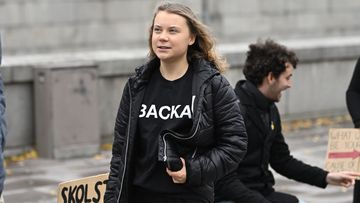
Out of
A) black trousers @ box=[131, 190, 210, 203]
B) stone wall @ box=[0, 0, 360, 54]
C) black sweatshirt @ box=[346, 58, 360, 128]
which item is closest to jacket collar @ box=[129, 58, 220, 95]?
black trousers @ box=[131, 190, 210, 203]

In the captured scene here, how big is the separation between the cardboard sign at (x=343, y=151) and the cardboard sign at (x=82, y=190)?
52.7 inches

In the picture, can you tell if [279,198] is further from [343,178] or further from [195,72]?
[195,72]

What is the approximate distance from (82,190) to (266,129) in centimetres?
111

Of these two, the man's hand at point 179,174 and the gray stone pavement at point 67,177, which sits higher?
the man's hand at point 179,174

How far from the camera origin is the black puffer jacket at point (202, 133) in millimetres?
4484

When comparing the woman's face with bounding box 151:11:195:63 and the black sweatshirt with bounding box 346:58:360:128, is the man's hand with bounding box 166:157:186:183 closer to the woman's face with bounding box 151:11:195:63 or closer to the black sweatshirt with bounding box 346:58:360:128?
the woman's face with bounding box 151:11:195:63

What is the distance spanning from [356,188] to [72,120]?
4.78 metres

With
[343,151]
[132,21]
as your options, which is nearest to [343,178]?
[343,151]

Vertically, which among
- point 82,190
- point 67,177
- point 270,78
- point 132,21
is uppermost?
point 270,78

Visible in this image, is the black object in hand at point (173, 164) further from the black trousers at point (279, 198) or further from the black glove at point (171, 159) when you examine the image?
the black trousers at point (279, 198)

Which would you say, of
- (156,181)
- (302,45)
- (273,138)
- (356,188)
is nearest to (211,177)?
(156,181)

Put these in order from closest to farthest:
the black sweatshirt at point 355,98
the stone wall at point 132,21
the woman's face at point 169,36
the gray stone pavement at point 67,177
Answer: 1. the woman's face at point 169,36
2. the black sweatshirt at point 355,98
3. the gray stone pavement at point 67,177
4. the stone wall at point 132,21

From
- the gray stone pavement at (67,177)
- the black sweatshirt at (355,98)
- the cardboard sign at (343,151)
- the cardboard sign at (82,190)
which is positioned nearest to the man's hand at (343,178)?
the cardboard sign at (343,151)

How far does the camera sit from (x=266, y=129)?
6.00 metres
